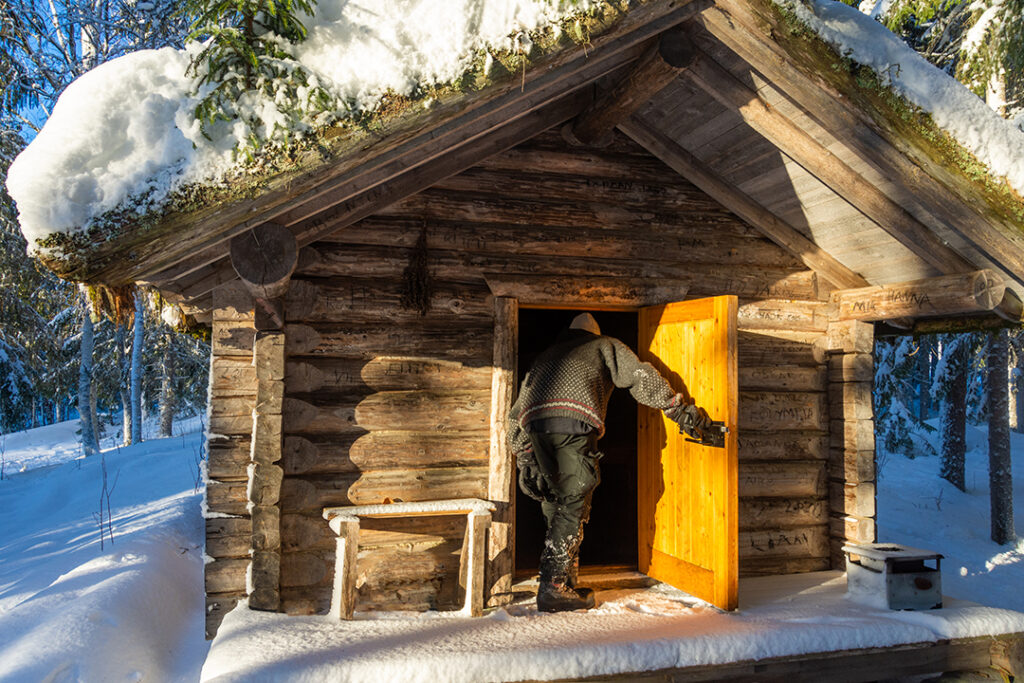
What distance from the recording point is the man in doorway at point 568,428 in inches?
173

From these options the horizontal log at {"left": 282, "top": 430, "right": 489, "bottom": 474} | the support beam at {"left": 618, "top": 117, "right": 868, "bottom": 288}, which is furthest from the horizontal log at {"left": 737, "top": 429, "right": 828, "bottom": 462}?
the horizontal log at {"left": 282, "top": 430, "right": 489, "bottom": 474}

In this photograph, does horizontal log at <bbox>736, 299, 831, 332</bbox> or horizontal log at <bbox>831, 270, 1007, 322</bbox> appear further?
horizontal log at <bbox>736, 299, 831, 332</bbox>

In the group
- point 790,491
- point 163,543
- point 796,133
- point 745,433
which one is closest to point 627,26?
point 796,133

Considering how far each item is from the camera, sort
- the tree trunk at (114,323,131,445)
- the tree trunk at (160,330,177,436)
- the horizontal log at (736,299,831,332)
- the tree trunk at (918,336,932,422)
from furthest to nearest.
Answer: the tree trunk at (114,323,131,445)
the tree trunk at (160,330,177,436)
the tree trunk at (918,336,932,422)
the horizontal log at (736,299,831,332)

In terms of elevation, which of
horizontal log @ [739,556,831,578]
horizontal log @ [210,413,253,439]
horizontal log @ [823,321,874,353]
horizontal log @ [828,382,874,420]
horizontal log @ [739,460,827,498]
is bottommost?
horizontal log @ [739,556,831,578]

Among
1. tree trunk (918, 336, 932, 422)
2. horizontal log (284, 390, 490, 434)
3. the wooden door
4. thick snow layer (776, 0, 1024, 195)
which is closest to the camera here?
thick snow layer (776, 0, 1024, 195)

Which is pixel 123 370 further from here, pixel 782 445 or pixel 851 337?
pixel 851 337

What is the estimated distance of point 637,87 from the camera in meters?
4.02

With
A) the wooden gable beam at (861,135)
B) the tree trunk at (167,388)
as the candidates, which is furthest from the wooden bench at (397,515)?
the tree trunk at (167,388)

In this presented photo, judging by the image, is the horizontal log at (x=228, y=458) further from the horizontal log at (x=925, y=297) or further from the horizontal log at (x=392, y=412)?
the horizontal log at (x=925, y=297)

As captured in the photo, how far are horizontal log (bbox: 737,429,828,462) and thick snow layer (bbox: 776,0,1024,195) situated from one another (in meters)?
2.53

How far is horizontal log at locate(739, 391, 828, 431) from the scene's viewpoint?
5.49 meters

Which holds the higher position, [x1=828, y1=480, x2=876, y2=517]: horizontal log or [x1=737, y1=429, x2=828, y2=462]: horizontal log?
[x1=737, y1=429, x2=828, y2=462]: horizontal log

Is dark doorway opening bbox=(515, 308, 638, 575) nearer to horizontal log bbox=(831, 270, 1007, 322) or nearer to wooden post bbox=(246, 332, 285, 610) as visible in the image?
horizontal log bbox=(831, 270, 1007, 322)
